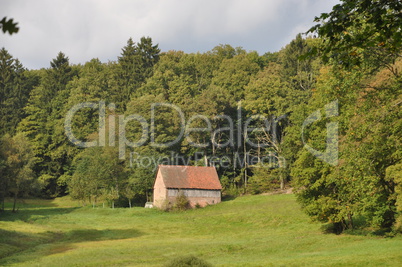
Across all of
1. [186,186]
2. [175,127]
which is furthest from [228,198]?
[175,127]

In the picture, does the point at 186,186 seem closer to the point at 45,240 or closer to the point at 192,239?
the point at 192,239

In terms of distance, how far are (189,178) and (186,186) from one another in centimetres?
228

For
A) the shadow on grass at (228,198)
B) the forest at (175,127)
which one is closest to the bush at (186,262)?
the forest at (175,127)

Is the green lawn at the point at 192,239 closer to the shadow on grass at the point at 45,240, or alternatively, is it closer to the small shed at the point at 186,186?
the shadow on grass at the point at 45,240

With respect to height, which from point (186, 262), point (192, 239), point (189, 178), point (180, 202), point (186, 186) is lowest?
point (192, 239)

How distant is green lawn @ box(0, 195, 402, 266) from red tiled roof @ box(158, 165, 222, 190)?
481 cm

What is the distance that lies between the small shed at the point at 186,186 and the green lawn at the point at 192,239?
330cm

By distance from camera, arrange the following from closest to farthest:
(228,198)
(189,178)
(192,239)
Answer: (192,239), (189,178), (228,198)

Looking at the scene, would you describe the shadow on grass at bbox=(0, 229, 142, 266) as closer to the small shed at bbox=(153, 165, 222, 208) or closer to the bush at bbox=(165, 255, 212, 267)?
the bush at bbox=(165, 255, 212, 267)

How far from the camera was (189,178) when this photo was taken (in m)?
73.3

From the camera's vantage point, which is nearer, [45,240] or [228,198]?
[45,240]

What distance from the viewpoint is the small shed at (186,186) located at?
70312 mm

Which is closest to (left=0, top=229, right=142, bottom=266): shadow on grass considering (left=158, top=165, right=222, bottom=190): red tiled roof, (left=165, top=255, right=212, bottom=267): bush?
(left=165, top=255, right=212, bottom=267): bush

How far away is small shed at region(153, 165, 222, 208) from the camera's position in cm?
7031
